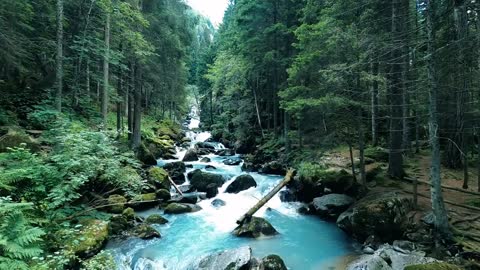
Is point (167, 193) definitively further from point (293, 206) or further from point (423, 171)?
point (423, 171)

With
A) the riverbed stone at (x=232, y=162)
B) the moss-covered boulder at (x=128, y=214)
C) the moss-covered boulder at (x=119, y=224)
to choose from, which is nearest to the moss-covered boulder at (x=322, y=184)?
the moss-covered boulder at (x=128, y=214)

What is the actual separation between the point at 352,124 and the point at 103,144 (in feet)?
30.1

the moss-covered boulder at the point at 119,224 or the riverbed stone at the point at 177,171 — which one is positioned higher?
the riverbed stone at the point at 177,171

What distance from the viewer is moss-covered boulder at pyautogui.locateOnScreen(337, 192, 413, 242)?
9086 millimetres

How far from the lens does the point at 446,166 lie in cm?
1544

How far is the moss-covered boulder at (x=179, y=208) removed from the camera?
12492 millimetres

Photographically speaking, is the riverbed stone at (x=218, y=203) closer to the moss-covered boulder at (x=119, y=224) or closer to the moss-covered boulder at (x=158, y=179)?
the moss-covered boulder at (x=158, y=179)

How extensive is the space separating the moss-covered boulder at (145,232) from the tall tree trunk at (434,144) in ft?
26.6

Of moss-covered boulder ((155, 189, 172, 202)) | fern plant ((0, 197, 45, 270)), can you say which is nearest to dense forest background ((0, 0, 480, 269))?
fern plant ((0, 197, 45, 270))

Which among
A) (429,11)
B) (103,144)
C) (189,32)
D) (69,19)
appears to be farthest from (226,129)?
(429,11)

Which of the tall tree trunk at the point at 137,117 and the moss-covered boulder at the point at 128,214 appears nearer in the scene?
the moss-covered boulder at the point at 128,214

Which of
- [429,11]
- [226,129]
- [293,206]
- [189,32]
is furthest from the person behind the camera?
[226,129]

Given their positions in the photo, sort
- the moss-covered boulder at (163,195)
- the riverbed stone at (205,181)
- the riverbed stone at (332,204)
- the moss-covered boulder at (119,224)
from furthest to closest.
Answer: the riverbed stone at (205,181) → the moss-covered boulder at (163,195) → the riverbed stone at (332,204) → the moss-covered boulder at (119,224)

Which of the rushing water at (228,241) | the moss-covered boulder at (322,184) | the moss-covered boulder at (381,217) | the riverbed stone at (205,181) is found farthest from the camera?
the riverbed stone at (205,181)
